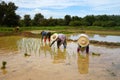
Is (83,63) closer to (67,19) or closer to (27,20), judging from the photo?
(27,20)

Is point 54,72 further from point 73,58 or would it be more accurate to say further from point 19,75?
point 73,58

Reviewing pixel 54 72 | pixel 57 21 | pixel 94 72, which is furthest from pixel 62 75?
pixel 57 21

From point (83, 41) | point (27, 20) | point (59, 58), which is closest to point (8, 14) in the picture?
point (27, 20)

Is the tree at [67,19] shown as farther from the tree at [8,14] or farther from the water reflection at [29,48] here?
the water reflection at [29,48]

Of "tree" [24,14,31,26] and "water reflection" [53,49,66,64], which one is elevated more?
"tree" [24,14,31,26]

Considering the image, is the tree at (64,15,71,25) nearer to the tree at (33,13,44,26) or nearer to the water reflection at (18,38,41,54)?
the tree at (33,13,44,26)

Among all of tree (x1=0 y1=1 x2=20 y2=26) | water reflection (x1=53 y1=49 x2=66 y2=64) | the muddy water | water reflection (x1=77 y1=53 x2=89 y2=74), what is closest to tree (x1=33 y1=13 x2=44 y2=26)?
tree (x1=0 y1=1 x2=20 y2=26)

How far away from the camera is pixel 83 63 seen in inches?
402

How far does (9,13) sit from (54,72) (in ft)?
108

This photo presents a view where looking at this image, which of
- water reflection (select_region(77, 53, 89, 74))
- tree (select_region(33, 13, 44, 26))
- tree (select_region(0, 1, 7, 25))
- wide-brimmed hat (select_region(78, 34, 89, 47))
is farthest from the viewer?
tree (select_region(33, 13, 44, 26))

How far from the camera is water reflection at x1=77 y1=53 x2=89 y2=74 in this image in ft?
29.4

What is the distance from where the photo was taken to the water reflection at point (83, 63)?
896 cm

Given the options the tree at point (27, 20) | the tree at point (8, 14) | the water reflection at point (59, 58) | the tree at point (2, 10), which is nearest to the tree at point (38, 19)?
the tree at point (27, 20)

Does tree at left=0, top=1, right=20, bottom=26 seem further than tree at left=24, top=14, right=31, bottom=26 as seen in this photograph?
No
